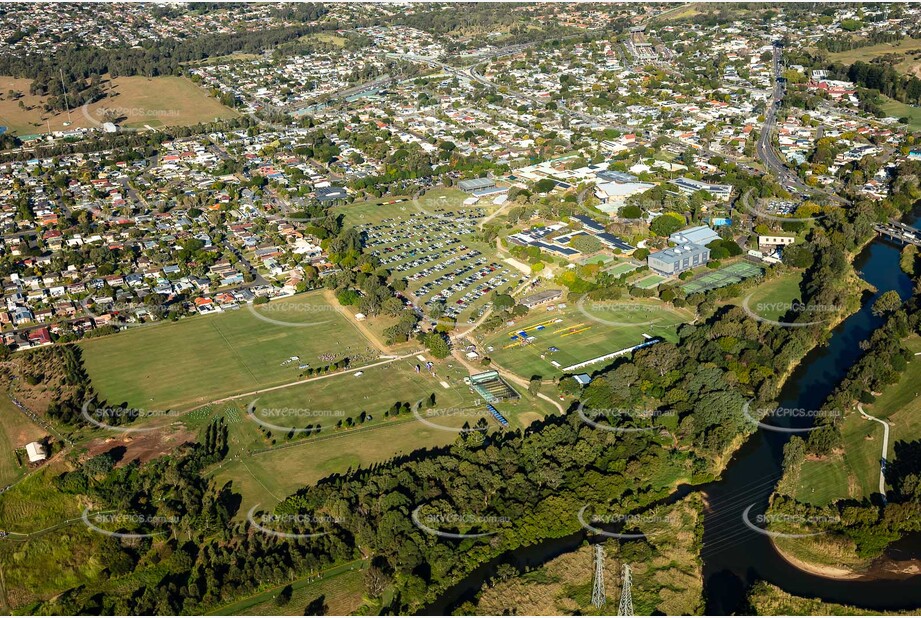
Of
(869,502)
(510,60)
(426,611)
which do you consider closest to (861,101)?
(510,60)

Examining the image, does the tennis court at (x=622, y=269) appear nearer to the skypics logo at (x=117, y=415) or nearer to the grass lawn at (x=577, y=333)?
the grass lawn at (x=577, y=333)

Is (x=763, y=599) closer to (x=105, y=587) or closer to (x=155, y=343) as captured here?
(x=105, y=587)

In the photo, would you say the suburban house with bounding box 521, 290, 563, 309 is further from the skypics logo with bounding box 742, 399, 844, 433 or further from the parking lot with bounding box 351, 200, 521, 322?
the skypics logo with bounding box 742, 399, 844, 433

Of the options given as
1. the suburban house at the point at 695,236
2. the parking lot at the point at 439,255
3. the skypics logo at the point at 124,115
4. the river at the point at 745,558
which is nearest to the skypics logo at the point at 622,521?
the river at the point at 745,558

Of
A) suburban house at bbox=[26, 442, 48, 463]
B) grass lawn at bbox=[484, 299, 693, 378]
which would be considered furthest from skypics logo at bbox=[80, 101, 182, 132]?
grass lawn at bbox=[484, 299, 693, 378]

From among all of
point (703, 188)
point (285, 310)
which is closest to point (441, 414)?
point (285, 310)

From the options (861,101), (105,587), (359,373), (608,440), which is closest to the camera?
(105,587)
